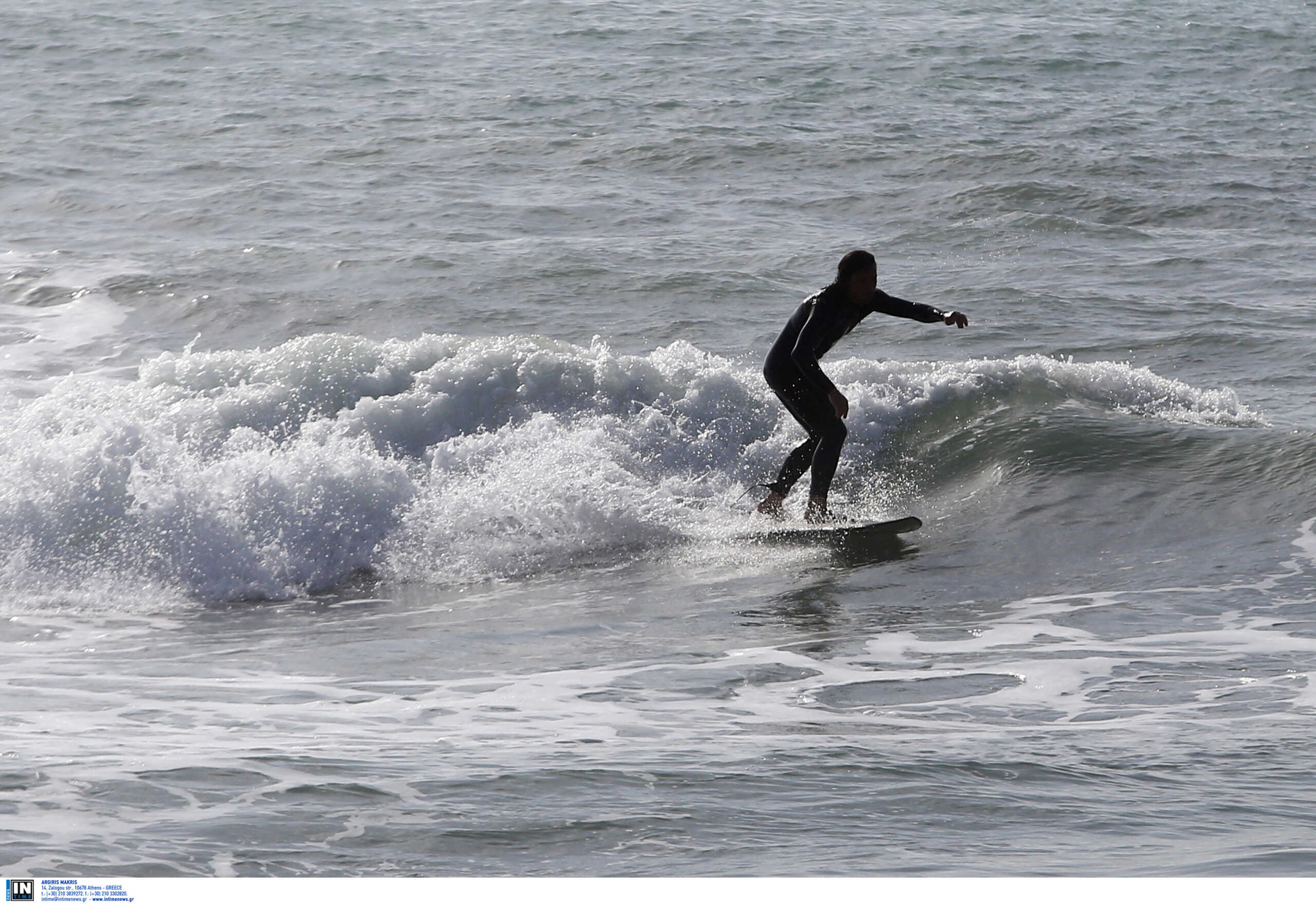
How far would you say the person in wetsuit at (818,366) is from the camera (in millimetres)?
7660

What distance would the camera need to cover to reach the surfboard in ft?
26.4

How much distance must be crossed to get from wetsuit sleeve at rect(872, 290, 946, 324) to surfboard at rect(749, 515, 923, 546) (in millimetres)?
1201

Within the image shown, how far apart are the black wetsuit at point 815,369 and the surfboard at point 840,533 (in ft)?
0.73

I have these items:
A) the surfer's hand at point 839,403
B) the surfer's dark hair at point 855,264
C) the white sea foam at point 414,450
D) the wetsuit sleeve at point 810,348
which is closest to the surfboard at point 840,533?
the white sea foam at point 414,450

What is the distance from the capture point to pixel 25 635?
6.93 m

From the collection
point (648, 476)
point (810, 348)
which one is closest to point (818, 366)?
point (810, 348)

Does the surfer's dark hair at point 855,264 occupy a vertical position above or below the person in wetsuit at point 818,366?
above

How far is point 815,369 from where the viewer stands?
26.1 ft

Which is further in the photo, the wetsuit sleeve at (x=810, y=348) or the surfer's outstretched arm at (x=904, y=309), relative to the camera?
the wetsuit sleeve at (x=810, y=348)

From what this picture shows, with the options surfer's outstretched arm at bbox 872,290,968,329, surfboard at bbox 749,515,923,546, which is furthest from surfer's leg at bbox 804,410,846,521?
surfer's outstretched arm at bbox 872,290,968,329

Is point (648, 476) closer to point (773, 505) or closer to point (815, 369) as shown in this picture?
point (773, 505)

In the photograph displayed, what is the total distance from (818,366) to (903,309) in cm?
57

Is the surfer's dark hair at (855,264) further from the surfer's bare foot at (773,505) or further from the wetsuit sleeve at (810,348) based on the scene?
the surfer's bare foot at (773,505)

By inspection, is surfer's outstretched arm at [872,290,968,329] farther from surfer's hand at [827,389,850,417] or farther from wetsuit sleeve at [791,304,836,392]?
surfer's hand at [827,389,850,417]
